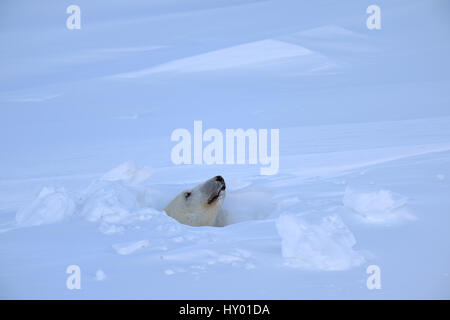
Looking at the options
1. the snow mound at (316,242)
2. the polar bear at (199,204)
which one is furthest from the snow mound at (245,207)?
the snow mound at (316,242)

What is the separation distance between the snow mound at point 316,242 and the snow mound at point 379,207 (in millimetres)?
333

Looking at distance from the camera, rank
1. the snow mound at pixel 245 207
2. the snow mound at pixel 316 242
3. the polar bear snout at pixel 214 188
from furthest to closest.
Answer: the snow mound at pixel 245 207, the polar bear snout at pixel 214 188, the snow mound at pixel 316 242

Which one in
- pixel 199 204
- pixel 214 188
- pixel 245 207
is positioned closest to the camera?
pixel 214 188

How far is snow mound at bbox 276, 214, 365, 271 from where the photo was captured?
3.27 metres

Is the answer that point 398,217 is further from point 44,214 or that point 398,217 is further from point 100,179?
point 44,214

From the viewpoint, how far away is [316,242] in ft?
10.9

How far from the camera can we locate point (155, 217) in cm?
372

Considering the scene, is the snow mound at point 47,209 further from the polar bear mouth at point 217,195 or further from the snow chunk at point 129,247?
the polar bear mouth at point 217,195

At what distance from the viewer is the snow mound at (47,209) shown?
382 cm

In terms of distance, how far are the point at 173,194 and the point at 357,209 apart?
1639 mm

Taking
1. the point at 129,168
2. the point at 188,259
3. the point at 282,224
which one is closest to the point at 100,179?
the point at 129,168

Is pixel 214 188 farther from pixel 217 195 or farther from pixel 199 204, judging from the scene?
pixel 199 204

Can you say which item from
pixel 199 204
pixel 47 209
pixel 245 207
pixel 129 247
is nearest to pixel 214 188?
pixel 199 204

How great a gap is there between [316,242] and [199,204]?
1391mm
